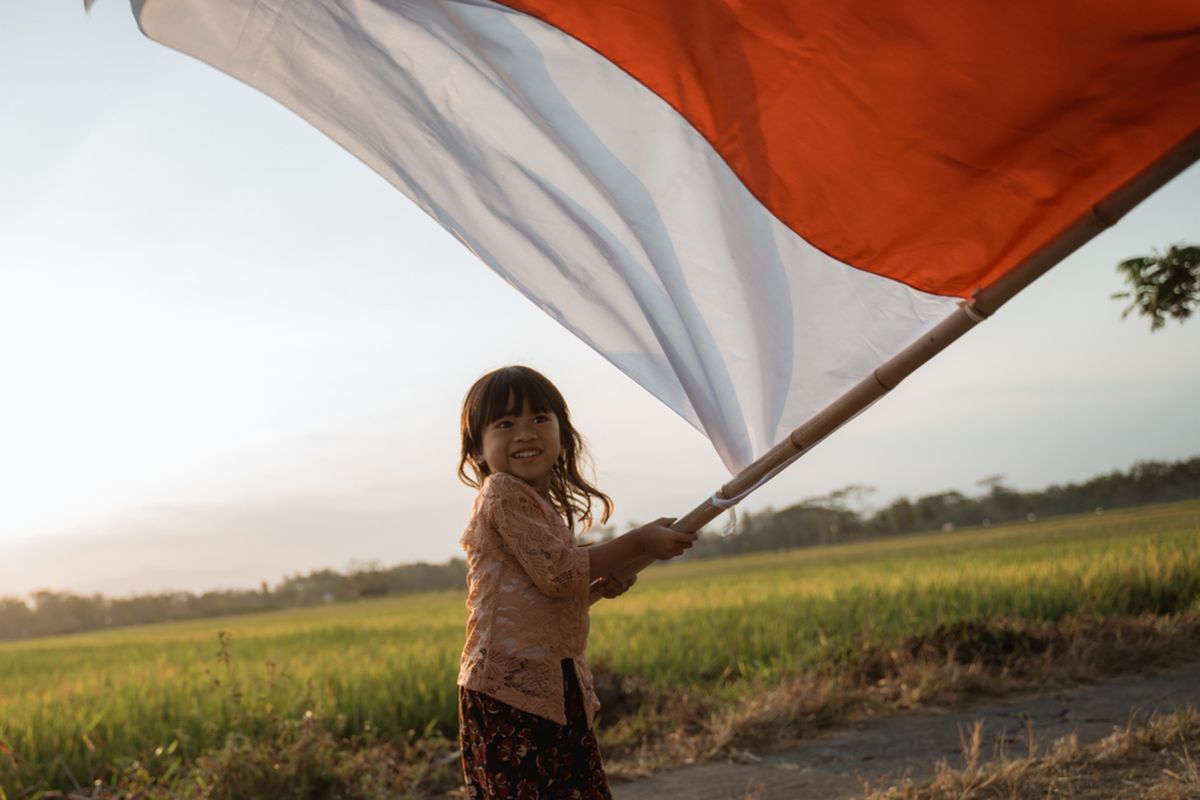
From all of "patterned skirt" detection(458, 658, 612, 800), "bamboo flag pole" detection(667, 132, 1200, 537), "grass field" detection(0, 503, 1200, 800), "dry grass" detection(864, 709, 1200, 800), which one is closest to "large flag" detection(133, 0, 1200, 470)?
"bamboo flag pole" detection(667, 132, 1200, 537)

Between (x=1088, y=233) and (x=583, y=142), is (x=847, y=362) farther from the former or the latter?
(x=583, y=142)

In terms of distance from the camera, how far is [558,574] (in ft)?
7.84

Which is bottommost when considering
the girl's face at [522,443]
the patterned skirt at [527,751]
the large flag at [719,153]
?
the patterned skirt at [527,751]

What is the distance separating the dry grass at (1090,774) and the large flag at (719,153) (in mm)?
1794

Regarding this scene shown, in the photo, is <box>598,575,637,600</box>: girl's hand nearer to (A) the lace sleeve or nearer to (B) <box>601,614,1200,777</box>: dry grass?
(A) the lace sleeve

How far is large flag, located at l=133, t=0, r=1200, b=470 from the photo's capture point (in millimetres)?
2031

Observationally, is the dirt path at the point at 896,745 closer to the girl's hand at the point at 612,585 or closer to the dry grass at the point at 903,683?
the dry grass at the point at 903,683

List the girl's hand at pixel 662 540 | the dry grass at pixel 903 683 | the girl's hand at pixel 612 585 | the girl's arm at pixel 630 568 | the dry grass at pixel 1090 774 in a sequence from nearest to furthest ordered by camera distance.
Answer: the girl's hand at pixel 662 540 → the girl's arm at pixel 630 568 → the girl's hand at pixel 612 585 → the dry grass at pixel 1090 774 → the dry grass at pixel 903 683

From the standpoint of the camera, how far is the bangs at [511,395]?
8.27 ft

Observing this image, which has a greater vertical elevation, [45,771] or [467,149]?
[467,149]

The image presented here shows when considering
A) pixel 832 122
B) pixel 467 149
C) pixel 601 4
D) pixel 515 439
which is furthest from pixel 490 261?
pixel 832 122

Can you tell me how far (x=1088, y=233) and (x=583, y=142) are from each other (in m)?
1.12

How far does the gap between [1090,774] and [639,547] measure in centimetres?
233

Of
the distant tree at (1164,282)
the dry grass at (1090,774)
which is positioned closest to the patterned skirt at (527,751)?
the dry grass at (1090,774)
